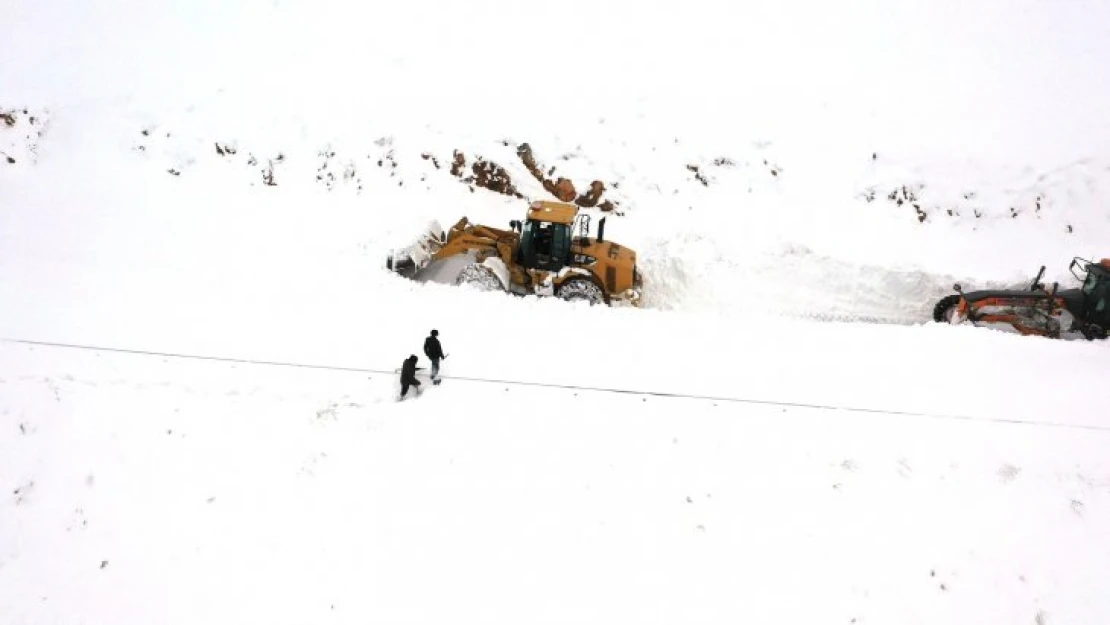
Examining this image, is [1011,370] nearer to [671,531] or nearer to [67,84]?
[671,531]

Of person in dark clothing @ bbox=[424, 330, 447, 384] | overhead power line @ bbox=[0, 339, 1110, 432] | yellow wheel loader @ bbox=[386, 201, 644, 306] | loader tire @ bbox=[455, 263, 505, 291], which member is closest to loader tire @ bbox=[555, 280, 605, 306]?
yellow wheel loader @ bbox=[386, 201, 644, 306]

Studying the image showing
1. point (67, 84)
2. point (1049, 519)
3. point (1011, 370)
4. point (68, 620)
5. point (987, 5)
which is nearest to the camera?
point (68, 620)

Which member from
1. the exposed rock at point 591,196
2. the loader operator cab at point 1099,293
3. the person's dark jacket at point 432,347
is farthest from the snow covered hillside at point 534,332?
the loader operator cab at point 1099,293

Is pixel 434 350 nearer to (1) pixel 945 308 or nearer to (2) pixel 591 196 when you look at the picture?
(2) pixel 591 196

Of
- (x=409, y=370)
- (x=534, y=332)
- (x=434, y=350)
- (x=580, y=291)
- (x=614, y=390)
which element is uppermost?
(x=580, y=291)

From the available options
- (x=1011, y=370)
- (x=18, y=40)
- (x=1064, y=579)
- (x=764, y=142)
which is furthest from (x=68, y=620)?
(x=18, y=40)

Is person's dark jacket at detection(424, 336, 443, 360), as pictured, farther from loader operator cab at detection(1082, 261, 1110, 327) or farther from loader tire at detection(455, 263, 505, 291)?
loader operator cab at detection(1082, 261, 1110, 327)

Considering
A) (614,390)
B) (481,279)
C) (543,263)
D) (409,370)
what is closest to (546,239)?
(543,263)
